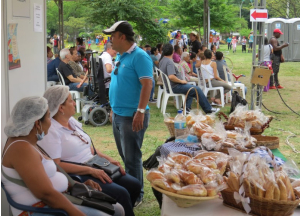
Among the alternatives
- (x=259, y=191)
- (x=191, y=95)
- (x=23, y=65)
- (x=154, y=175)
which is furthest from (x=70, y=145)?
(x=191, y=95)

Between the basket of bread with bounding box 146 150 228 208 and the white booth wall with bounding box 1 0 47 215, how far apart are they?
3.65 feet

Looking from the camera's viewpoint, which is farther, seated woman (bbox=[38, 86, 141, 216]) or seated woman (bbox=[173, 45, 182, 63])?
seated woman (bbox=[173, 45, 182, 63])

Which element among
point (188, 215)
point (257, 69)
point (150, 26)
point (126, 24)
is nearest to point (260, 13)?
point (257, 69)

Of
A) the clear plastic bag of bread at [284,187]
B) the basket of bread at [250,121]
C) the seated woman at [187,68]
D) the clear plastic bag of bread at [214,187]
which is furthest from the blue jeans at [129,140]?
the seated woman at [187,68]

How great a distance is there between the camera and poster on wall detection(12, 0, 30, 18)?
2991 mm

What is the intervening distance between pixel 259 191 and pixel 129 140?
1.76 metres

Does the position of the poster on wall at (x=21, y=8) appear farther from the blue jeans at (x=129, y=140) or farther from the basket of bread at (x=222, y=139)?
the basket of bread at (x=222, y=139)

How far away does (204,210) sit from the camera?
2.44m

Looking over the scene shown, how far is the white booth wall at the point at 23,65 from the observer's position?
9.30 feet

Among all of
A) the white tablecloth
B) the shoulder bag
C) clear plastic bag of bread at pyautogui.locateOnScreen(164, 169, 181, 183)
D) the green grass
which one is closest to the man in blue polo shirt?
the shoulder bag

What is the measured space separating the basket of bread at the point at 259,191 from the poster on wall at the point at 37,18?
1941 mm

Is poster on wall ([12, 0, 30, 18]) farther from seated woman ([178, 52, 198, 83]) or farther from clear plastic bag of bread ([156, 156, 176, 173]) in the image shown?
seated woman ([178, 52, 198, 83])

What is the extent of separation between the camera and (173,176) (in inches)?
98.5

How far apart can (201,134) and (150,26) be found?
1402 centimetres
